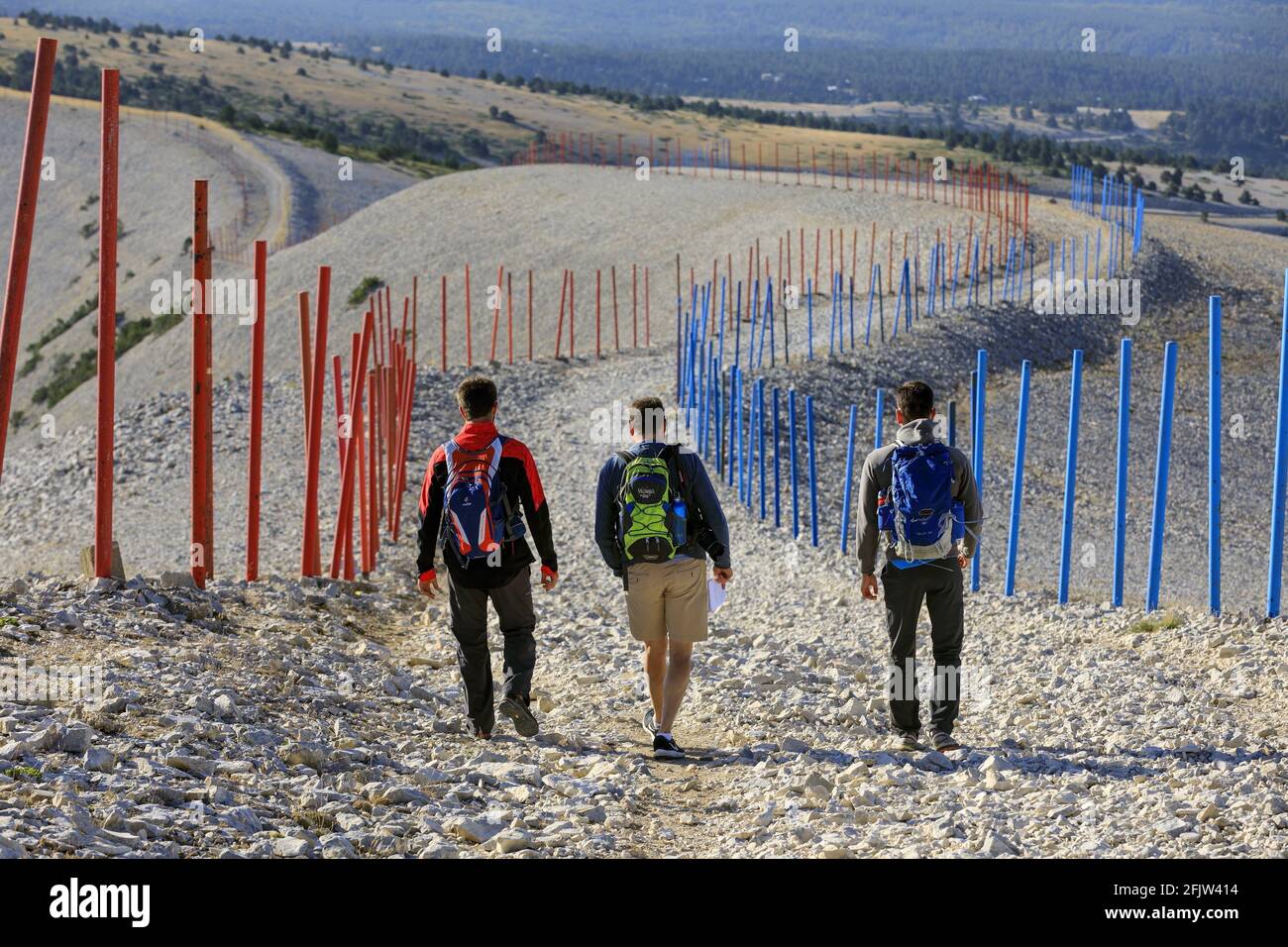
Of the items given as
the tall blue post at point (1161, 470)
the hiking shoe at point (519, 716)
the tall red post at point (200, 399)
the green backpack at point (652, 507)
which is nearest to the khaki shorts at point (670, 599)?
the green backpack at point (652, 507)

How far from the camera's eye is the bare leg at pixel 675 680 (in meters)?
8.13

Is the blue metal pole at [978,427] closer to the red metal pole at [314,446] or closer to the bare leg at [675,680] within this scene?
the red metal pole at [314,446]

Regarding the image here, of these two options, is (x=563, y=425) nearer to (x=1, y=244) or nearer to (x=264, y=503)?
(x=264, y=503)

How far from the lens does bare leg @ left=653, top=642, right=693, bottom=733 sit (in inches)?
320

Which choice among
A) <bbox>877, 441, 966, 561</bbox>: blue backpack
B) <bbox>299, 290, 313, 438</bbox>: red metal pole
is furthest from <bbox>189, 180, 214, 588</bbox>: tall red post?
<bbox>877, 441, 966, 561</bbox>: blue backpack

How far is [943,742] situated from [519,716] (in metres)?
2.04

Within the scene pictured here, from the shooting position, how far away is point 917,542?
7.84 metres

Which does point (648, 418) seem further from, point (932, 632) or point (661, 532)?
point (932, 632)

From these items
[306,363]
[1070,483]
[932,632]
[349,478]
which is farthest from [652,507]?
[349,478]

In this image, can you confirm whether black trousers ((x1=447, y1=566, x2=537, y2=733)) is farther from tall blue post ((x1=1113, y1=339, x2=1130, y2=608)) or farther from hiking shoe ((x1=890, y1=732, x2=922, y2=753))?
tall blue post ((x1=1113, y1=339, x2=1130, y2=608))

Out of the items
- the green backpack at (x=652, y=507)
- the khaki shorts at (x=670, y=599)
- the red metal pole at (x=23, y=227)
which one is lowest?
the khaki shorts at (x=670, y=599)

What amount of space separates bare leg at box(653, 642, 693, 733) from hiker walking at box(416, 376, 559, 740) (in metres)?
0.69

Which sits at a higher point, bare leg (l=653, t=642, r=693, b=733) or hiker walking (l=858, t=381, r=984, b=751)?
hiker walking (l=858, t=381, r=984, b=751)

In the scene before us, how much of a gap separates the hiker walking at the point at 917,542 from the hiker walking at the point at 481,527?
1554mm
